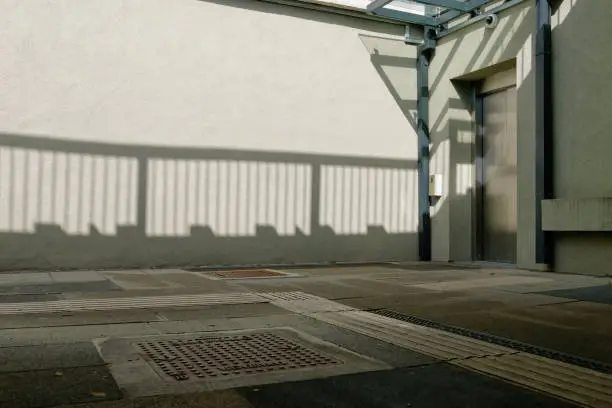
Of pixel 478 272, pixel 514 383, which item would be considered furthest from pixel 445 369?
pixel 478 272

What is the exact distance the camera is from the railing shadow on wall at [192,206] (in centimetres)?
859

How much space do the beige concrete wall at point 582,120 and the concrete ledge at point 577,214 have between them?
32 millimetres

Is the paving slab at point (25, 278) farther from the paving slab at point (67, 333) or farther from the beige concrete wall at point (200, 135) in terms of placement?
the paving slab at point (67, 333)

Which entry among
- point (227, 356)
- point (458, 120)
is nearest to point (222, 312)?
point (227, 356)

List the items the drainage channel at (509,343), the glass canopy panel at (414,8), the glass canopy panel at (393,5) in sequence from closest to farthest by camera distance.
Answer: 1. the drainage channel at (509,343)
2. the glass canopy panel at (414,8)
3. the glass canopy panel at (393,5)

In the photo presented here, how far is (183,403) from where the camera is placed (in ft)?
9.07

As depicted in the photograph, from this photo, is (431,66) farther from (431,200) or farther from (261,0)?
(261,0)

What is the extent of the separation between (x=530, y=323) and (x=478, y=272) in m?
4.38

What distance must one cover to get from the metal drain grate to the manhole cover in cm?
400

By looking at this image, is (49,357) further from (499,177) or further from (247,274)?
(499,177)

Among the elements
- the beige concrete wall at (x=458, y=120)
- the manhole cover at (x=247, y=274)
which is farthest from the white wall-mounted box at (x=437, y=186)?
the manhole cover at (x=247, y=274)

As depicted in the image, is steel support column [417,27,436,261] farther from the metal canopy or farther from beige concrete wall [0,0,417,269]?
the metal canopy

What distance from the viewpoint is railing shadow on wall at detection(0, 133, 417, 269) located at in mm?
8586

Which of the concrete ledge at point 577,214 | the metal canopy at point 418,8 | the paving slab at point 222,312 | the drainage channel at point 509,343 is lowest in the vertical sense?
the drainage channel at point 509,343
